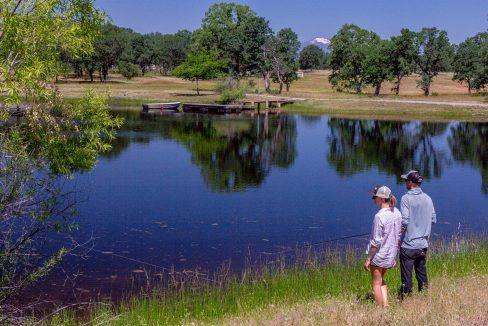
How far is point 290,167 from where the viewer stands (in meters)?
36.5

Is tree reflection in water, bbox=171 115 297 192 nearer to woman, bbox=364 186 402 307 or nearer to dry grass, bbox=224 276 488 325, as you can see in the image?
dry grass, bbox=224 276 488 325

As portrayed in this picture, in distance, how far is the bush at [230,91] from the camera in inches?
3164

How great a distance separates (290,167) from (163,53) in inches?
4410

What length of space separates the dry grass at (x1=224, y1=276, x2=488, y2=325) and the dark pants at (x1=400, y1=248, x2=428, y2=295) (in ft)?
0.66

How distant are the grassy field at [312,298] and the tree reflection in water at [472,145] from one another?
16572 millimetres

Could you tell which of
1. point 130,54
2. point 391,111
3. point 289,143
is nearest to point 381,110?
point 391,111

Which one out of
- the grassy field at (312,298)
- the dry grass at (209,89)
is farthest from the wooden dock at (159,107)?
the grassy field at (312,298)

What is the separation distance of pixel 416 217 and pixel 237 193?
1772 cm

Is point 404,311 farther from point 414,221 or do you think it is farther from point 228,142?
point 228,142

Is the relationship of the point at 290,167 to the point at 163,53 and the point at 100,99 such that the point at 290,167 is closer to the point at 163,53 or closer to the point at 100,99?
the point at 100,99

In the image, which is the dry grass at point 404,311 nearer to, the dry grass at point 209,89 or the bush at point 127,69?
the dry grass at point 209,89

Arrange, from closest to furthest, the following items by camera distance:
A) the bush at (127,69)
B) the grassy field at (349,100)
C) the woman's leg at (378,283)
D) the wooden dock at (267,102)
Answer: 1. the woman's leg at (378,283)
2. the grassy field at (349,100)
3. the wooden dock at (267,102)
4. the bush at (127,69)

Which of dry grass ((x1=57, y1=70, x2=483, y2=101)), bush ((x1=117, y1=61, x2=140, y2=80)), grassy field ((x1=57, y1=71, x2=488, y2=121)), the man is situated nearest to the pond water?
the man

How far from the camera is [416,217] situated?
10258 millimetres
